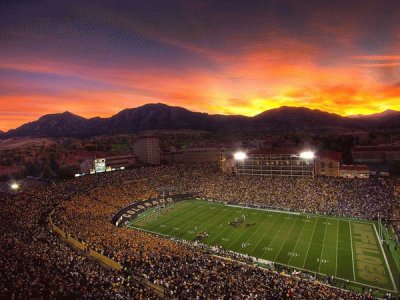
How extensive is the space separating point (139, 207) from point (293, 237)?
27.5 meters

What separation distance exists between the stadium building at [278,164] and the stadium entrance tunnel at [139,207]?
578 inches

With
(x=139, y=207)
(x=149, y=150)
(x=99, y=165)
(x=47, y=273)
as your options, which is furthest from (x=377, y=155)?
(x=149, y=150)

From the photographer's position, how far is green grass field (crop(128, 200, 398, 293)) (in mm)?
29031

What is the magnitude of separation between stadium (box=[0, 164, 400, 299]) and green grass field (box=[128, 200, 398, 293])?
5.6 inches

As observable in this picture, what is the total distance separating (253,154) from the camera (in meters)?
66.8

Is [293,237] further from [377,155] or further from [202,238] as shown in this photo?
[377,155]

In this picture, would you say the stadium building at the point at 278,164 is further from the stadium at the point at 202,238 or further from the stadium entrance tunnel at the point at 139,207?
the stadium entrance tunnel at the point at 139,207

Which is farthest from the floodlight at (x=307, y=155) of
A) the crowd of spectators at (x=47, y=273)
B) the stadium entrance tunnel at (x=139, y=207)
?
the crowd of spectators at (x=47, y=273)

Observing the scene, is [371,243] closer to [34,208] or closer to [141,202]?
[141,202]

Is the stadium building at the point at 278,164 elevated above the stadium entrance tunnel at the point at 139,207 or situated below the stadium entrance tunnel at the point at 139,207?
above

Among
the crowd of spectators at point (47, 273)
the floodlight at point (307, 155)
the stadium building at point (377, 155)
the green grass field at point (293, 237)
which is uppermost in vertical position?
the floodlight at point (307, 155)

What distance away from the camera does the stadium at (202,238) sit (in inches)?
782

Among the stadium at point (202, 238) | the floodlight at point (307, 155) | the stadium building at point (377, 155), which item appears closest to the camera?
the stadium at point (202, 238)

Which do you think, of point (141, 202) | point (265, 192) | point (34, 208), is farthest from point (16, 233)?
point (265, 192)
